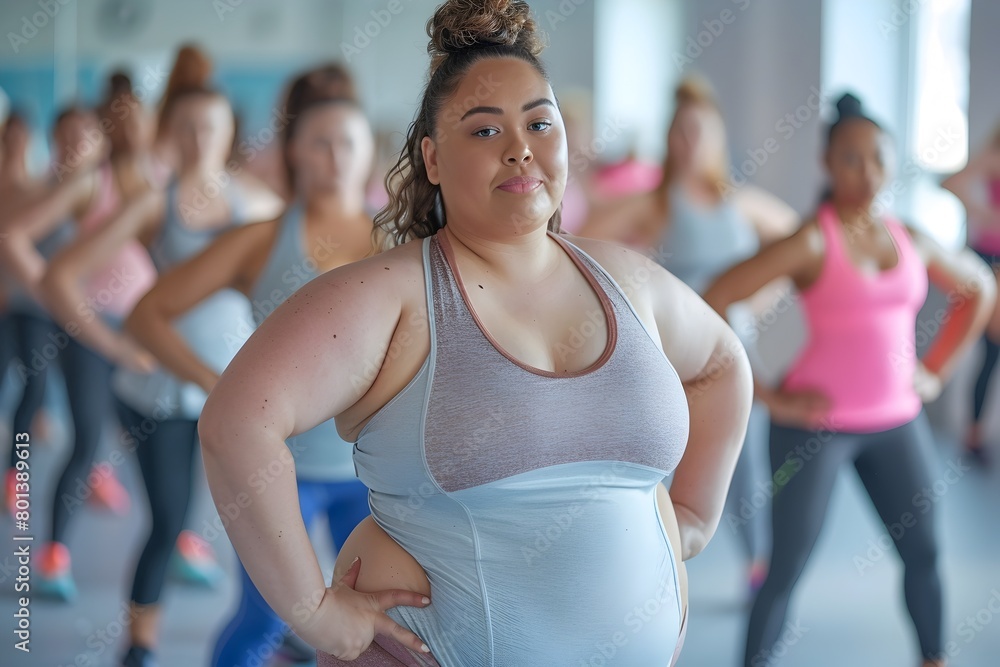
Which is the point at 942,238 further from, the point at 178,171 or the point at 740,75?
the point at 178,171

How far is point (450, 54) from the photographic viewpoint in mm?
1420

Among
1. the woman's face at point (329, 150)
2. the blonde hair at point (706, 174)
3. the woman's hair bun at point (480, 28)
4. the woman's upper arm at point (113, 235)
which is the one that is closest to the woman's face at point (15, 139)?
the woman's upper arm at point (113, 235)

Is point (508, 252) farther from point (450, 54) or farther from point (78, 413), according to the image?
point (78, 413)

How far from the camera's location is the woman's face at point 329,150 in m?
2.62

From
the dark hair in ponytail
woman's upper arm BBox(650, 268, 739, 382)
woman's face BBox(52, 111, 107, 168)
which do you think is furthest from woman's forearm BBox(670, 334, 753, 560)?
woman's face BBox(52, 111, 107, 168)

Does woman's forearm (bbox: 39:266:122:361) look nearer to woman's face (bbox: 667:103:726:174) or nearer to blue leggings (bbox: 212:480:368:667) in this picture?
blue leggings (bbox: 212:480:368:667)

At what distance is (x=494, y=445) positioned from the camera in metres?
1.20

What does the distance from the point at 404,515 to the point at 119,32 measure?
13.7 ft

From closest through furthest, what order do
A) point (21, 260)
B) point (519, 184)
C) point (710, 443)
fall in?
point (519, 184)
point (710, 443)
point (21, 260)

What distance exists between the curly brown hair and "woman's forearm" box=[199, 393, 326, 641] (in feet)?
1.48

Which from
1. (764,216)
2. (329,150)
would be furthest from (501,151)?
(764,216)

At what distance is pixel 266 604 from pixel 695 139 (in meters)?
2.23

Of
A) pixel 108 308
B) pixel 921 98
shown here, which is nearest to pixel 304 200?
pixel 108 308

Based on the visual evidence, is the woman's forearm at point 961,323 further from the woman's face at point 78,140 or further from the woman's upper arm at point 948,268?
the woman's face at point 78,140
